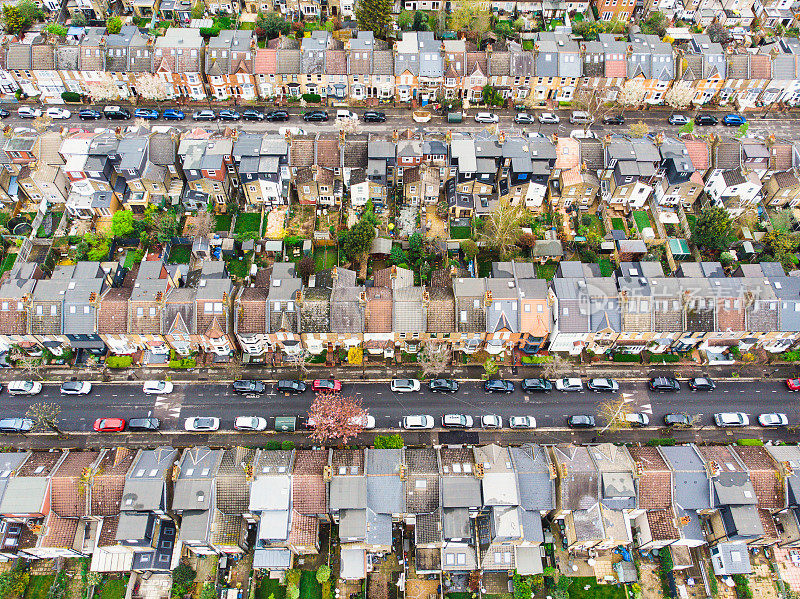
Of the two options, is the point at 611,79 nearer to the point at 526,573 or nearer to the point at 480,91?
the point at 480,91

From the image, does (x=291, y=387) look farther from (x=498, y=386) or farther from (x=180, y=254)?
(x=180, y=254)

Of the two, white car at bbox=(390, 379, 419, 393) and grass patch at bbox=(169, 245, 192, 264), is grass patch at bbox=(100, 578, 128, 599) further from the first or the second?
grass patch at bbox=(169, 245, 192, 264)

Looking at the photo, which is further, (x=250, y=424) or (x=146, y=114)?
(x=146, y=114)

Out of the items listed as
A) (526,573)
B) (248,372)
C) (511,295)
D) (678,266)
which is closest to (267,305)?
(248,372)

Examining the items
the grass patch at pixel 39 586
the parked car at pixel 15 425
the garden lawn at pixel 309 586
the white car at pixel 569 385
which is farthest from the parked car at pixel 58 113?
the white car at pixel 569 385

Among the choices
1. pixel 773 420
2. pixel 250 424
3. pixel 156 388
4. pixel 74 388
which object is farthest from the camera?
pixel 156 388

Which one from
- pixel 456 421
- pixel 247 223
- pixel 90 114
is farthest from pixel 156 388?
pixel 90 114
